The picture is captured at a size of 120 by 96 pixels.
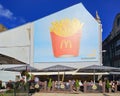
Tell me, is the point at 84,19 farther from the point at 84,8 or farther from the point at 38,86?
the point at 38,86

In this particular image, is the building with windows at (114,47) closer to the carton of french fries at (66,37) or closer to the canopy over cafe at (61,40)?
the canopy over cafe at (61,40)

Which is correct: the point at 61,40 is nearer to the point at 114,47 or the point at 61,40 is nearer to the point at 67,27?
the point at 67,27

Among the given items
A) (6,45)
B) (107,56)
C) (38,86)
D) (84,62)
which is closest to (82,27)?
(84,62)

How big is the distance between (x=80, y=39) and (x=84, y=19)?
2.41 meters

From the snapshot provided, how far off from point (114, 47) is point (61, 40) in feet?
83.2

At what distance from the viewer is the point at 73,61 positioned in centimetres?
3684

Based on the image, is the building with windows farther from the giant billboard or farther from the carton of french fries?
the carton of french fries

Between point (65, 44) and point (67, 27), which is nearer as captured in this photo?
point (65, 44)

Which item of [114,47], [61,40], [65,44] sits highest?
[114,47]

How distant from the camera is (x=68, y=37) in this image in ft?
120

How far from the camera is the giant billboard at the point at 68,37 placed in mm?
36562

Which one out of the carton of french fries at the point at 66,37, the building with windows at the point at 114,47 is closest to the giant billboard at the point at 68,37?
the carton of french fries at the point at 66,37

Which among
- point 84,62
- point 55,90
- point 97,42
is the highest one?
point 97,42

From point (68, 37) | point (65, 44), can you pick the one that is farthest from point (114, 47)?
point (65, 44)
